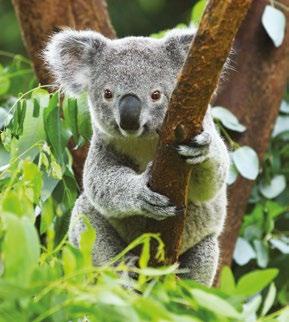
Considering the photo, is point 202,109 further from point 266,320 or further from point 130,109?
point 266,320

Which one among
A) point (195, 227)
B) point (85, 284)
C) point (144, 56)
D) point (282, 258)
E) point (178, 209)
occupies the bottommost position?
point (282, 258)

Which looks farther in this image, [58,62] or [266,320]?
[58,62]

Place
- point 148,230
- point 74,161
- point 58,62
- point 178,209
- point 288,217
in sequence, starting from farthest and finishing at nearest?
point 288,217
point 74,161
point 58,62
point 148,230
point 178,209

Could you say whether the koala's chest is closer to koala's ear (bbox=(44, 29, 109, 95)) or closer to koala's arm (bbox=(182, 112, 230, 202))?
koala's arm (bbox=(182, 112, 230, 202))

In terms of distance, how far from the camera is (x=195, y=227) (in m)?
3.71

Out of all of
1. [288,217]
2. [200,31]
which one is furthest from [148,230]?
[288,217]

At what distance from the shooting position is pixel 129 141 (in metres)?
3.64

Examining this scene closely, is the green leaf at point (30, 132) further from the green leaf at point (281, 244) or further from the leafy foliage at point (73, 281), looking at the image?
the green leaf at point (281, 244)

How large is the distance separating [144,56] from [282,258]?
1822 mm

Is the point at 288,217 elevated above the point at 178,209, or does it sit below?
below

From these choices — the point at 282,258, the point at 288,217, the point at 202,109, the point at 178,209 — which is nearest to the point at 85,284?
the point at 202,109

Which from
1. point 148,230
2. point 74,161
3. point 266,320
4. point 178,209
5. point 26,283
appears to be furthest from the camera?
point 74,161

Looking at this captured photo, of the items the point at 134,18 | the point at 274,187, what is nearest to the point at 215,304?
the point at 274,187

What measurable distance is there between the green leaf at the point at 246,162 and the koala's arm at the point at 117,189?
0.98m
